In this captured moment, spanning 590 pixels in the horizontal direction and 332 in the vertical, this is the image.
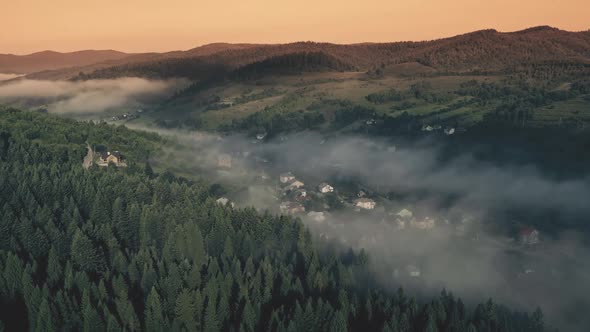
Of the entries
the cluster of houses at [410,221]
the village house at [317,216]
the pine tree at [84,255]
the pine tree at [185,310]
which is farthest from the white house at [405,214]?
the pine tree at [185,310]

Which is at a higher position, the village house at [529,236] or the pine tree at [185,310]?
the pine tree at [185,310]

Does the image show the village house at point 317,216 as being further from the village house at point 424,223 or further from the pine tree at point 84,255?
the pine tree at point 84,255

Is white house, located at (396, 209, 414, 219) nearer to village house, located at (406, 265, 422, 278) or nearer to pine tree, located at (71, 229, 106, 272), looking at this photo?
village house, located at (406, 265, 422, 278)

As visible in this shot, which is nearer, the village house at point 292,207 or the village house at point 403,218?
the village house at point 403,218

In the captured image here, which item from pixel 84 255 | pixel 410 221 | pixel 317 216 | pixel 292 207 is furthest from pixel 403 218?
pixel 84 255

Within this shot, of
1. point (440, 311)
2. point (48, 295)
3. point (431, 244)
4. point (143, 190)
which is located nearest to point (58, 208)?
point (143, 190)

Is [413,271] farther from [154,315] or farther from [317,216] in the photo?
[154,315]

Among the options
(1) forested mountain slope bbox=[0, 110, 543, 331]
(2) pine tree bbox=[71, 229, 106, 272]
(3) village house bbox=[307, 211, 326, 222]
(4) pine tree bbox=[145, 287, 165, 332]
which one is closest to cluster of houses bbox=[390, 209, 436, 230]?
(3) village house bbox=[307, 211, 326, 222]
